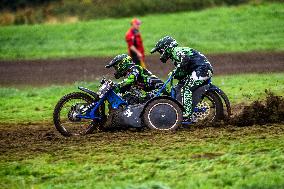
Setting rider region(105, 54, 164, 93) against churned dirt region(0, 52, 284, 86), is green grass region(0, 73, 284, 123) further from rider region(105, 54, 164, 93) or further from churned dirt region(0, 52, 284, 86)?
rider region(105, 54, 164, 93)

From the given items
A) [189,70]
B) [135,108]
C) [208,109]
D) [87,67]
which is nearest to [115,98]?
[135,108]

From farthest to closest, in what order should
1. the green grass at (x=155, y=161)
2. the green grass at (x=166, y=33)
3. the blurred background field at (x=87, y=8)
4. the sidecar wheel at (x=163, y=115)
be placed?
the blurred background field at (x=87, y=8)
the green grass at (x=166, y=33)
the sidecar wheel at (x=163, y=115)
the green grass at (x=155, y=161)

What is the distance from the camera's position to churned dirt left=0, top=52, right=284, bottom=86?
25188mm

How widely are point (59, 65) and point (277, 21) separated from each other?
1224cm

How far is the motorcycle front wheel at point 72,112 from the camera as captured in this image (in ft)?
45.3

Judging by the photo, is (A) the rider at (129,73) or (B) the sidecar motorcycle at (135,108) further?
(A) the rider at (129,73)

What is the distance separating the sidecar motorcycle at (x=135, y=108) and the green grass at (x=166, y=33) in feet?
55.4

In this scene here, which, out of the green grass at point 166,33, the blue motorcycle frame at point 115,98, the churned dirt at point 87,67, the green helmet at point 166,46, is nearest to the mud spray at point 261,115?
the blue motorcycle frame at point 115,98

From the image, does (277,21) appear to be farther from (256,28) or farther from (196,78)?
(196,78)

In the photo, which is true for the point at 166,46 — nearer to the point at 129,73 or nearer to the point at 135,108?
the point at 129,73

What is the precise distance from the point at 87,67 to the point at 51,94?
6549 mm

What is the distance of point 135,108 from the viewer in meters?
13.8

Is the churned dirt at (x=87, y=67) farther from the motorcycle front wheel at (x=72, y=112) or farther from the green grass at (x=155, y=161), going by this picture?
the green grass at (x=155, y=161)

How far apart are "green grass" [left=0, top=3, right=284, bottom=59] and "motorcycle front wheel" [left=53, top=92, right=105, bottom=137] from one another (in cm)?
1772
